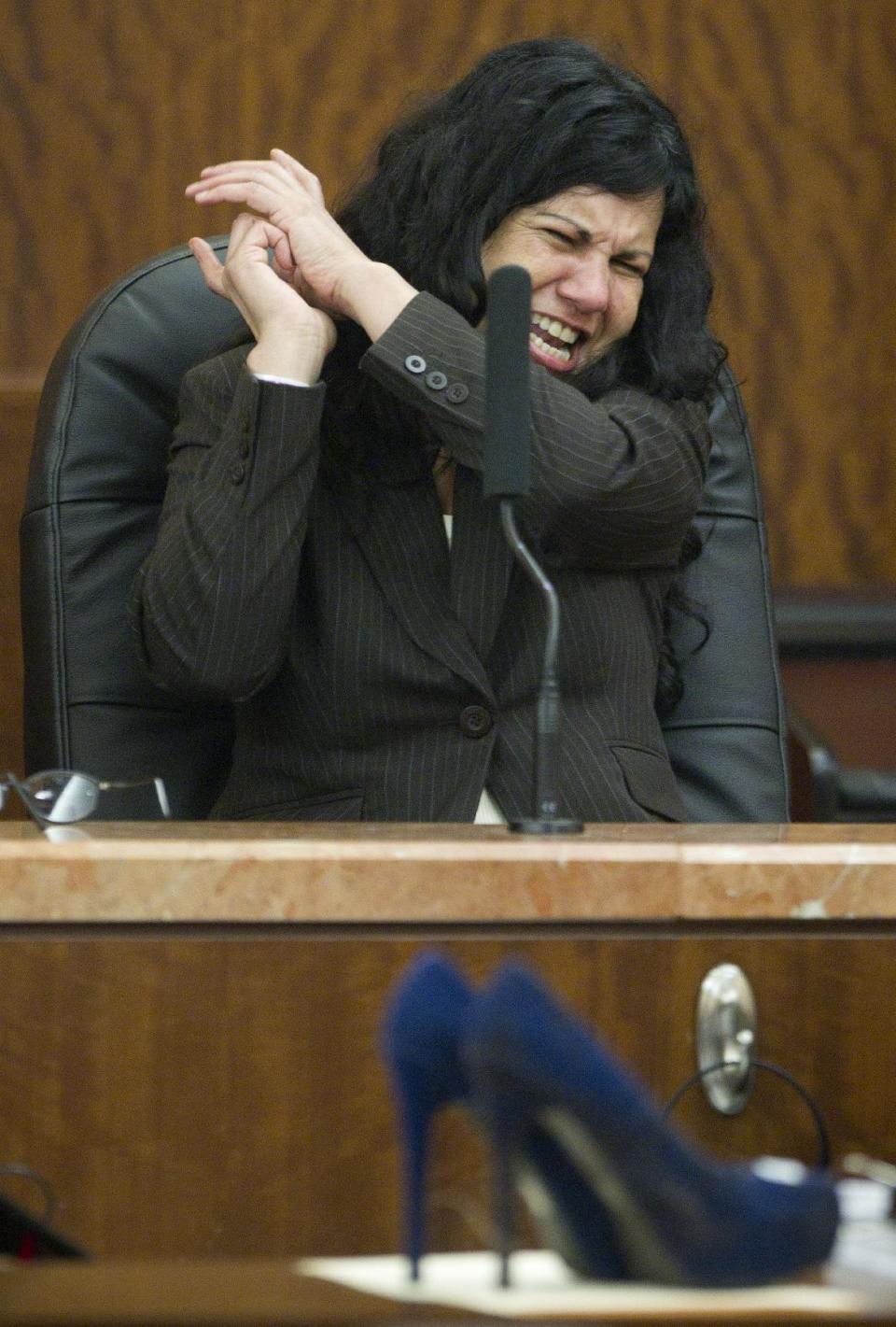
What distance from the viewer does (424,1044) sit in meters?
0.46

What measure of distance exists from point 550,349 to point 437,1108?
1188 mm

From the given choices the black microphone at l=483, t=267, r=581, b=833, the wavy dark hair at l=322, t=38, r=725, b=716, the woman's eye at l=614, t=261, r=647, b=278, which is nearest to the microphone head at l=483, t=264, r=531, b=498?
the black microphone at l=483, t=267, r=581, b=833

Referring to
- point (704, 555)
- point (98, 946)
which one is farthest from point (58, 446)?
Answer: point (98, 946)

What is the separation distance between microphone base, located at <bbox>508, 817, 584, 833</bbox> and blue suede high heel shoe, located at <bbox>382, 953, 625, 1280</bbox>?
508 mm

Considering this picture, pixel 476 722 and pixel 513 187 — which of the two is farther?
pixel 513 187

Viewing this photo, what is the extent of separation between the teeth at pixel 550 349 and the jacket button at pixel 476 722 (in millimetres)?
337

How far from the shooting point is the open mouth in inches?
62.7

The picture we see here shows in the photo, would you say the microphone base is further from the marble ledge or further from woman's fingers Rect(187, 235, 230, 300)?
woman's fingers Rect(187, 235, 230, 300)

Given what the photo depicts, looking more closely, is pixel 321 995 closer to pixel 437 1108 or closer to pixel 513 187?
pixel 437 1108

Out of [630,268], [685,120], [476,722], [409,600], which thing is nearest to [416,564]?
[409,600]

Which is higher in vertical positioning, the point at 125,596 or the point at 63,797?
the point at 125,596

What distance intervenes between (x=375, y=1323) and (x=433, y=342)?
3.52ft

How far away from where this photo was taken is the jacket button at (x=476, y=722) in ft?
4.69

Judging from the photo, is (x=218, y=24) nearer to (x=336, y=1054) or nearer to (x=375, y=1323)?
(x=336, y=1054)
